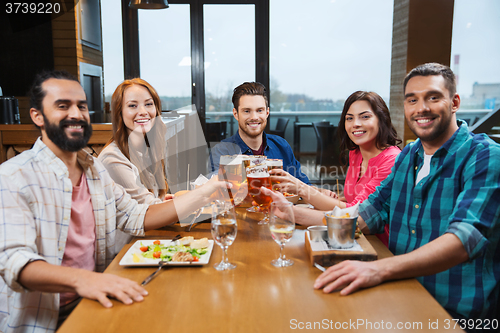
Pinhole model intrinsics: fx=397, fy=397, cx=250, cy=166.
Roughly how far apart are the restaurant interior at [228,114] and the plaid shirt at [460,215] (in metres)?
0.19

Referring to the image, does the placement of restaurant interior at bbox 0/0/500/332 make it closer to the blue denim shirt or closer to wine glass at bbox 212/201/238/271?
wine glass at bbox 212/201/238/271

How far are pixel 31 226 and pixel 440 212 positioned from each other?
140 centimetres

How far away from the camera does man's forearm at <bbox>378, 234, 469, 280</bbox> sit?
3.68ft

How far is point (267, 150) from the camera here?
2830 millimetres

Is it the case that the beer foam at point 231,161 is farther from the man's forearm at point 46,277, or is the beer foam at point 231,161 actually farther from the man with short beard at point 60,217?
the man's forearm at point 46,277

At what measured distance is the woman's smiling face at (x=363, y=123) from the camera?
223cm

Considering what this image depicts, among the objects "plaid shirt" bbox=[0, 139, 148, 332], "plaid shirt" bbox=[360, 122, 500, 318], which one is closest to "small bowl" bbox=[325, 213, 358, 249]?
"plaid shirt" bbox=[360, 122, 500, 318]

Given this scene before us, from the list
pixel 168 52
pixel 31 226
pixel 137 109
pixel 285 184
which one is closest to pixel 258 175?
pixel 285 184

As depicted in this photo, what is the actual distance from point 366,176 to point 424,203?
740 mm

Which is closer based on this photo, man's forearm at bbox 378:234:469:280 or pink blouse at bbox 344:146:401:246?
man's forearm at bbox 378:234:469:280

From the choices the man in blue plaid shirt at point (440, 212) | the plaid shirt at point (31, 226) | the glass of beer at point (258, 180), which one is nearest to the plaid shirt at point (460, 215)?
the man in blue plaid shirt at point (440, 212)

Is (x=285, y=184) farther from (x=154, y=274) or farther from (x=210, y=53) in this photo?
(x=210, y=53)

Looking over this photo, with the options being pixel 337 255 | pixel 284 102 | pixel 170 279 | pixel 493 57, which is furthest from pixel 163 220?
pixel 493 57

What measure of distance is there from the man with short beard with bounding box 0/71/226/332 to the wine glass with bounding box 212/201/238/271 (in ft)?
0.90
